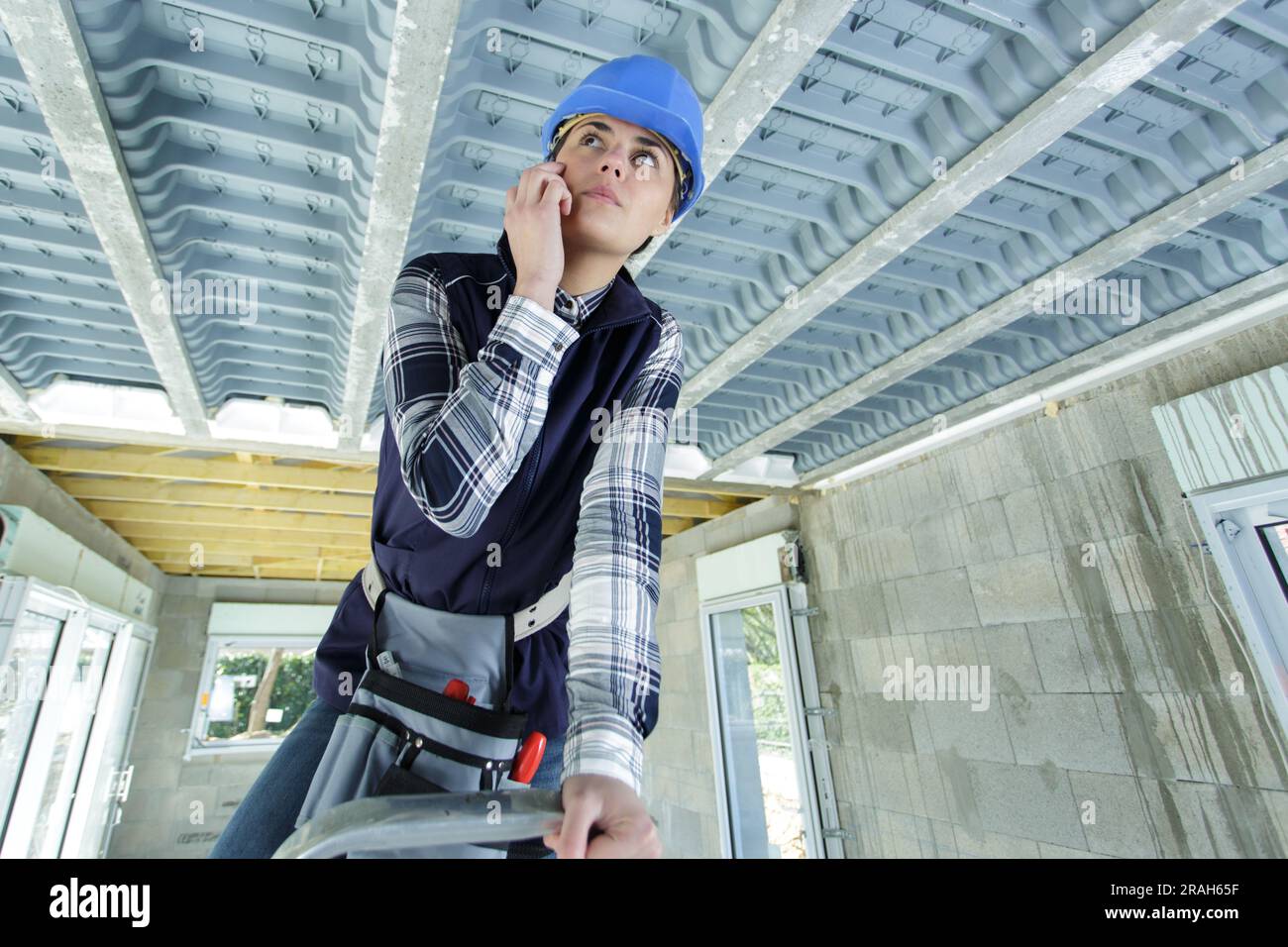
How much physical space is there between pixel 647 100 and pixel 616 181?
204 mm

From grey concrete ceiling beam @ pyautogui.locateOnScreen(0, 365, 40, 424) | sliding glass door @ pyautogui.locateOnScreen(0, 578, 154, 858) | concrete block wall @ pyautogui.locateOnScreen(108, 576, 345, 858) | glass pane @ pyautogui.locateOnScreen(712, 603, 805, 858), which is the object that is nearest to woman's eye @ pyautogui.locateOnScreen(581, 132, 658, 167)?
grey concrete ceiling beam @ pyautogui.locateOnScreen(0, 365, 40, 424)

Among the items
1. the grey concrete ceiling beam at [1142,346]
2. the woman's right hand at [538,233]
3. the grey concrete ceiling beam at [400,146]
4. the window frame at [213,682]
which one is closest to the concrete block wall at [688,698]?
the grey concrete ceiling beam at [1142,346]

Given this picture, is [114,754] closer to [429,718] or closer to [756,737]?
[756,737]

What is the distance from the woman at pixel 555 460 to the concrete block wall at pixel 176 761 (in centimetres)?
829

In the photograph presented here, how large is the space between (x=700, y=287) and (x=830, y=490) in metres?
2.19

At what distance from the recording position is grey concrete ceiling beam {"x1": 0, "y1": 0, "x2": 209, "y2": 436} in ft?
4.45

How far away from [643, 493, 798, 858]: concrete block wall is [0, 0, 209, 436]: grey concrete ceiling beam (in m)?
3.71

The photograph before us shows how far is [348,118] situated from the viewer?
1825mm

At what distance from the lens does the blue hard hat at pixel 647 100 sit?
3.33ft

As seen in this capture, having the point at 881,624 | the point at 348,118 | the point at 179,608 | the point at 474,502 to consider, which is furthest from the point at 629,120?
the point at 179,608

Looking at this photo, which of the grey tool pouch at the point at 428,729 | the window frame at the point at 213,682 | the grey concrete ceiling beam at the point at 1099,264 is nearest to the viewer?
the grey tool pouch at the point at 428,729

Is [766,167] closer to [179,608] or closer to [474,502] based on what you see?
[474,502]

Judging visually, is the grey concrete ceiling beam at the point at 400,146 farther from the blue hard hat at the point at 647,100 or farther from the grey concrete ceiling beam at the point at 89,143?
the grey concrete ceiling beam at the point at 89,143

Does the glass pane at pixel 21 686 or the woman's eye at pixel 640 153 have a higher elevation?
the woman's eye at pixel 640 153
